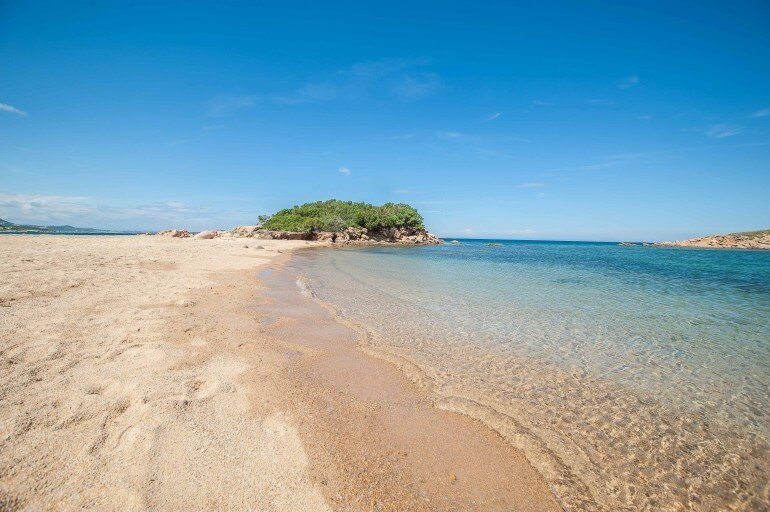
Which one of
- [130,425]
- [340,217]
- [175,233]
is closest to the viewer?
[130,425]

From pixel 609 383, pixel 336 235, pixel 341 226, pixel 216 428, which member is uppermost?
pixel 341 226

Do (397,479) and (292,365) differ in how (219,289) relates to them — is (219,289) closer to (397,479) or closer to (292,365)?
(292,365)

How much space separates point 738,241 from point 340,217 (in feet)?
334

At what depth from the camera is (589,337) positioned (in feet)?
30.2

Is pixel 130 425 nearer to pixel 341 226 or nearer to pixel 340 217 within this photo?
pixel 341 226

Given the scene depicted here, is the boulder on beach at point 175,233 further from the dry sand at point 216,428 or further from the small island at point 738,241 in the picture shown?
the small island at point 738,241

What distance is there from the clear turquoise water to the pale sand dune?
302 centimetres

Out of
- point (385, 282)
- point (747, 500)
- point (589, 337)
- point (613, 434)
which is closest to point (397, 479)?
point (613, 434)

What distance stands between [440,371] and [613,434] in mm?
2915

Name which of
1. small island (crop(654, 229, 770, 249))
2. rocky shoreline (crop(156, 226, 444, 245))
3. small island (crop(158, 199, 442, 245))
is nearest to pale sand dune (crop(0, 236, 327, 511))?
rocky shoreline (crop(156, 226, 444, 245))

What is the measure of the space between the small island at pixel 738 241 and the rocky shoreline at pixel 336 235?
7782 cm

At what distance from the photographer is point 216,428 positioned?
3.97 m

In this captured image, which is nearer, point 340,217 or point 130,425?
point 130,425

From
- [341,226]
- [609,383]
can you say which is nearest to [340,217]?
[341,226]
